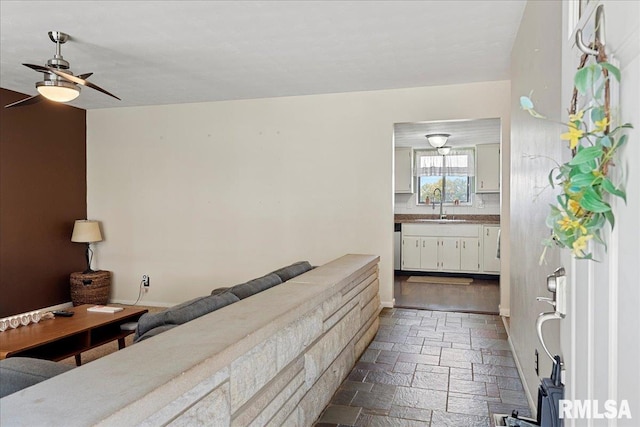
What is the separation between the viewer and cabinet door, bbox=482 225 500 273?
280 inches

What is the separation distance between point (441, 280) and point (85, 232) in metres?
5.26

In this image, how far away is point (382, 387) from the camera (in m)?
2.82

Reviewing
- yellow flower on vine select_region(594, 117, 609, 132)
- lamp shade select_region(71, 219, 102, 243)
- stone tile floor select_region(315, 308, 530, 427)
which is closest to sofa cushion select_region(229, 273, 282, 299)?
stone tile floor select_region(315, 308, 530, 427)

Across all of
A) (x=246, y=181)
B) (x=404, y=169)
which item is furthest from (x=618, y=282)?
(x=404, y=169)

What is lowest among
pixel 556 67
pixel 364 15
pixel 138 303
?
pixel 138 303

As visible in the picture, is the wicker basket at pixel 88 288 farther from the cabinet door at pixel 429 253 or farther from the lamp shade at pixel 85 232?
the cabinet door at pixel 429 253

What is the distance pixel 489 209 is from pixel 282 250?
4408mm

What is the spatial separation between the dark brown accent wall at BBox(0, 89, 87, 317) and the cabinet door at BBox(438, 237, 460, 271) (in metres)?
5.47

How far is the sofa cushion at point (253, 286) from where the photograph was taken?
8.00 ft

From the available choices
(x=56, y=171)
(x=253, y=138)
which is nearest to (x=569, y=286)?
(x=253, y=138)

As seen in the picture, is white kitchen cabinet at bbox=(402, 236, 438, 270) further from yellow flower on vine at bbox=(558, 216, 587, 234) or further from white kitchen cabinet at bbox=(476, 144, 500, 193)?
yellow flower on vine at bbox=(558, 216, 587, 234)

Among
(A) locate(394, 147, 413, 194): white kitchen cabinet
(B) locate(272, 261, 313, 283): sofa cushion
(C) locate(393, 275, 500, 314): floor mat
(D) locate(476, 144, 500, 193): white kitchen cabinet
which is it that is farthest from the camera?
(A) locate(394, 147, 413, 194): white kitchen cabinet

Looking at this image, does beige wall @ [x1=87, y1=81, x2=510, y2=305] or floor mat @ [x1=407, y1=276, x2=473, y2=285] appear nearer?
beige wall @ [x1=87, y1=81, x2=510, y2=305]

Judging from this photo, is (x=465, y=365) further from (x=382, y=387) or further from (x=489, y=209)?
(x=489, y=209)
